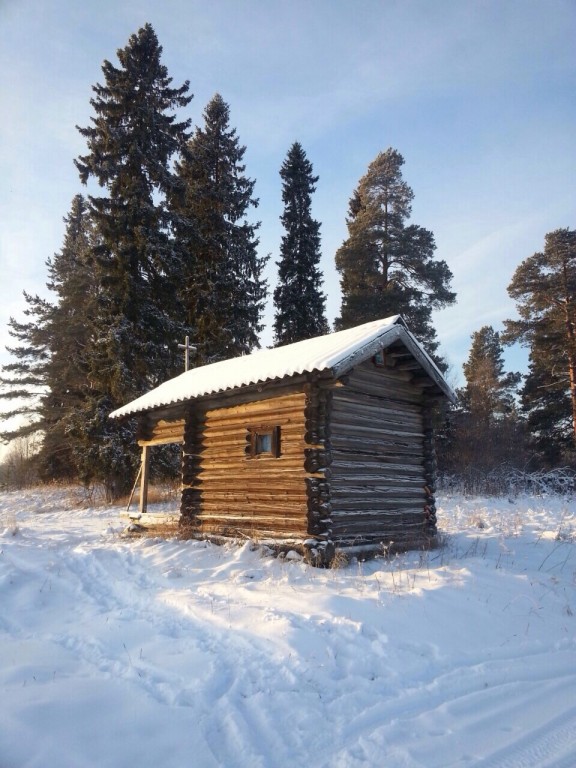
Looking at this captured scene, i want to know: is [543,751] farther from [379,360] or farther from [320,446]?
[379,360]

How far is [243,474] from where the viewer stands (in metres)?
11.7

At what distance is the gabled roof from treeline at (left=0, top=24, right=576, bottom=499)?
324 inches

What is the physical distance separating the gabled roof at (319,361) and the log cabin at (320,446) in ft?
0.11

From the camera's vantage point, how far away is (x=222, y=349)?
2555 centimetres

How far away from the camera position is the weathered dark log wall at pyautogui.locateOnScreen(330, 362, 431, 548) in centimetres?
1045

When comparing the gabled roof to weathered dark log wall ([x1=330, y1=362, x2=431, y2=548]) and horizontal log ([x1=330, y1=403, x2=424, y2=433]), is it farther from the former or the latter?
horizontal log ([x1=330, y1=403, x2=424, y2=433])

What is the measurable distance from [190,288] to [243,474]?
16454 mm

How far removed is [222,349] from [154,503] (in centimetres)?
858

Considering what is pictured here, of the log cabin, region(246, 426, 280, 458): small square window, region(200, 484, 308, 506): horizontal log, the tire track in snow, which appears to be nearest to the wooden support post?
the log cabin

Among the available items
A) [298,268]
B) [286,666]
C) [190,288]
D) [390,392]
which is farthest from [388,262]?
[286,666]

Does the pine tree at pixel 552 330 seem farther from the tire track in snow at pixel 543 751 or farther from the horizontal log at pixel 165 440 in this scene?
the tire track in snow at pixel 543 751

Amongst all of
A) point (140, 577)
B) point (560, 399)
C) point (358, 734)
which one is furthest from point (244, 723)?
point (560, 399)

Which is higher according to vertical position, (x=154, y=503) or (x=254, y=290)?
(x=254, y=290)

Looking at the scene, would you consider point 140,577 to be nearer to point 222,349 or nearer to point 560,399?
point 222,349
